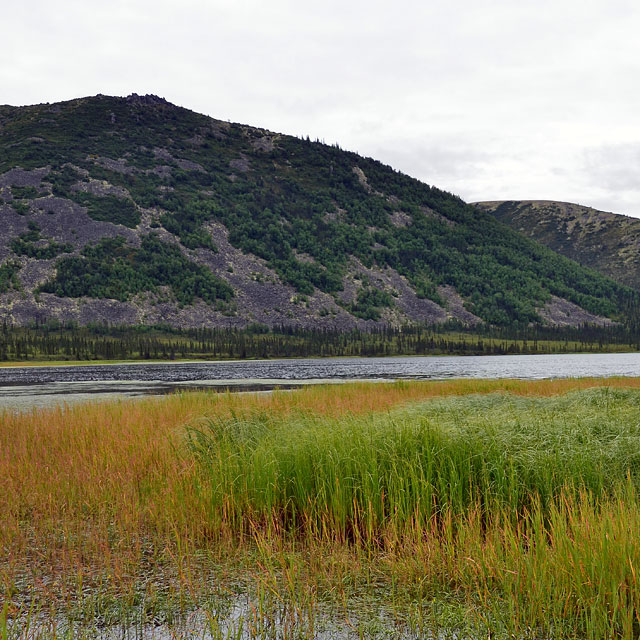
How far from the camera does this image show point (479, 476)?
786 cm

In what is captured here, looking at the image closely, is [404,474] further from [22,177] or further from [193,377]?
[22,177]

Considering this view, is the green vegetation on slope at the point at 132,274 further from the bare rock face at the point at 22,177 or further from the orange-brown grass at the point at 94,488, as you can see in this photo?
the orange-brown grass at the point at 94,488

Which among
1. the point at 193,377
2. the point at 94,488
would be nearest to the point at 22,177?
the point at 193,377

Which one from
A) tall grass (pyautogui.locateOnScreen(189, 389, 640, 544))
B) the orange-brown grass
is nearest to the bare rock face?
the orange-brown grass

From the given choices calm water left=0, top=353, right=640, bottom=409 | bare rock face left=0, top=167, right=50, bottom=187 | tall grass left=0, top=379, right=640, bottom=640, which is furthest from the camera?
bare rock face left=0, top=167, right=50, bottom=187

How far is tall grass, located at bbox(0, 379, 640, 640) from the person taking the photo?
487 cm

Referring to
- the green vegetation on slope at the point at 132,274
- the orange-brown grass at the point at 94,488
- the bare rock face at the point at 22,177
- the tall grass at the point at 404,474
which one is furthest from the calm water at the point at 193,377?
the bare rock face at the point at 22,177

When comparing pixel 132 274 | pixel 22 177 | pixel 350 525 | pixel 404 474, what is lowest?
pixel 350 525

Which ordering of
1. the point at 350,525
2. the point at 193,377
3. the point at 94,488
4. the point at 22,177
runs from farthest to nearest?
the point at 22,177 < the point at 193,377 < the point at 94,488 < the point at 350,525

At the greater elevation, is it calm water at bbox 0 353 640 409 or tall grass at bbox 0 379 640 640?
tall grass at bbox 0 379 640 640

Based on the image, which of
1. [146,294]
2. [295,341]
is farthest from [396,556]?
[146,294]

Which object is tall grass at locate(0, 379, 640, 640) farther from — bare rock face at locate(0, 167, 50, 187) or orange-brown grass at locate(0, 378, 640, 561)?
bare rock face at locate(0, 167, 50, 187)

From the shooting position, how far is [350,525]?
24.1 ft

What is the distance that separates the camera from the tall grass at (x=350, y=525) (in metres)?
4.87
